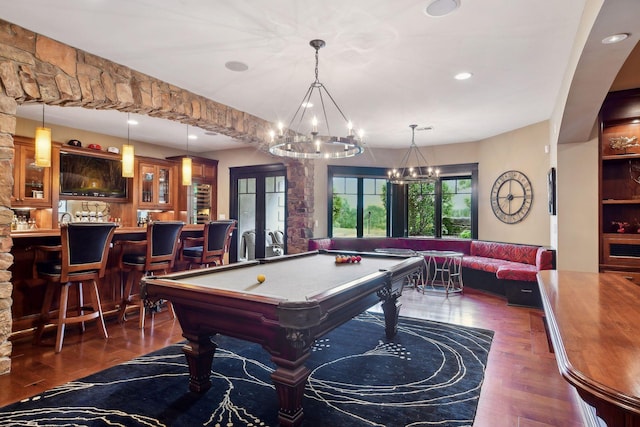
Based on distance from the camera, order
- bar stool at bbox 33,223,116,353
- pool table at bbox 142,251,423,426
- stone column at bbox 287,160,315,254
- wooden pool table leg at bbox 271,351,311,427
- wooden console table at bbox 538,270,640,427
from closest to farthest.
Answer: wooden console table at bbox 538,270,640,427 → pool table at bbox 142,251,423,426 → wooden pool table leg at bbox 271,351,311,427 → bar stool at bbox 33,223,116,353 → stone column at bbox 287,160,315,254

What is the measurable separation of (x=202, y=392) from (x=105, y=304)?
2396 mm

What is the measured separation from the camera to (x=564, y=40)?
9.68ft

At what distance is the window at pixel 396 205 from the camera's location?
23.3 ft

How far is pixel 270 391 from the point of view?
2.48 metres

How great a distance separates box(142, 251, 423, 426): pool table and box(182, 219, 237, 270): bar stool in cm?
165

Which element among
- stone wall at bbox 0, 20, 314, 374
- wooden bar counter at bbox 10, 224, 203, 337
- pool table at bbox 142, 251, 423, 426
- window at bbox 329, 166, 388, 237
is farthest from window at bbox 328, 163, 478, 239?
wooden bar counter at bbox 10, 224, 203, 337

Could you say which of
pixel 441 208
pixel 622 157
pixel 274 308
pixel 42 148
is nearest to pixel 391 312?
pixel 274 308

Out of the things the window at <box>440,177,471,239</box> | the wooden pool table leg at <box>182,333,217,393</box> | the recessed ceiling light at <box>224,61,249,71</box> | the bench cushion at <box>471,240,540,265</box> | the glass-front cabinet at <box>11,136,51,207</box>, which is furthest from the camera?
the window at <box>440,177,471,239</box>

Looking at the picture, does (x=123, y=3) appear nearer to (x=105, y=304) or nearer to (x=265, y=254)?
(x=105, y=304)

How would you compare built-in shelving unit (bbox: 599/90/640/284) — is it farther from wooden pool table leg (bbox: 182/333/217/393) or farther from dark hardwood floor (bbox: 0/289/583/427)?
wooden pool table leg (bbox: 182/333/217/393)

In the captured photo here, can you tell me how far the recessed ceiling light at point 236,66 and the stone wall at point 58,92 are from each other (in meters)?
0.91

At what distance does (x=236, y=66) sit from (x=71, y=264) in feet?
8.12

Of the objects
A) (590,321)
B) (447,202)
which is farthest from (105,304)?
(447,202)

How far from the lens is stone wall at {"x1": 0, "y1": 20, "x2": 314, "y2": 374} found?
2672 mm
